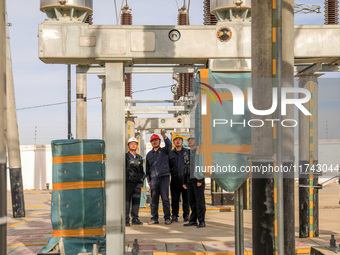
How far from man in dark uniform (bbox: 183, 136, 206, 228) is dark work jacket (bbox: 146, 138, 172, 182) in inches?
20.0

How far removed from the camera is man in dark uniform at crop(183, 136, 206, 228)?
12641 mm

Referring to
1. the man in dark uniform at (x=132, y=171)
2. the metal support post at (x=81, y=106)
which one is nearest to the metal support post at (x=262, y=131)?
the man in dark uniform at (x=132, y=171)

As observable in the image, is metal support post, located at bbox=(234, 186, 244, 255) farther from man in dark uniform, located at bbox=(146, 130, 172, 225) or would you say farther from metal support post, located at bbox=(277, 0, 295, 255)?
man in dark uniform, located at bbox=(146, 130, 172, 225)

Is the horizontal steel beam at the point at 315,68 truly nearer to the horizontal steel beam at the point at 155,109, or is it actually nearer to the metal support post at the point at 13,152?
the metal support post at the point at 13,152

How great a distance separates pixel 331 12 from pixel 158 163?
643cm

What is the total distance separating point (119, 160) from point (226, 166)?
1572 millimetres

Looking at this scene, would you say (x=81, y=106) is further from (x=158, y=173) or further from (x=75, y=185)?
(x=75, y=185)

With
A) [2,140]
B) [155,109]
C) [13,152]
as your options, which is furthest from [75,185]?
[155,109]

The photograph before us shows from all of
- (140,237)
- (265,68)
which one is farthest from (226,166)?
(140,237)

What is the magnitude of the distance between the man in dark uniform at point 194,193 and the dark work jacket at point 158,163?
51cm

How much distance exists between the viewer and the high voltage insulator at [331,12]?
1534 centimetres

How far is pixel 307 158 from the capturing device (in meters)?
10.5

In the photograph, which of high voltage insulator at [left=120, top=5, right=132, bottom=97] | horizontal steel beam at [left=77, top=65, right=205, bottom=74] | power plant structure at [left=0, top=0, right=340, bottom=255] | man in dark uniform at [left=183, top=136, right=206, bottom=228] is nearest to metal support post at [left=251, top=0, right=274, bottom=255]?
power plant structure at [left=0, top=0, right=340, bottom=255]

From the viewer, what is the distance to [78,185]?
943cm
